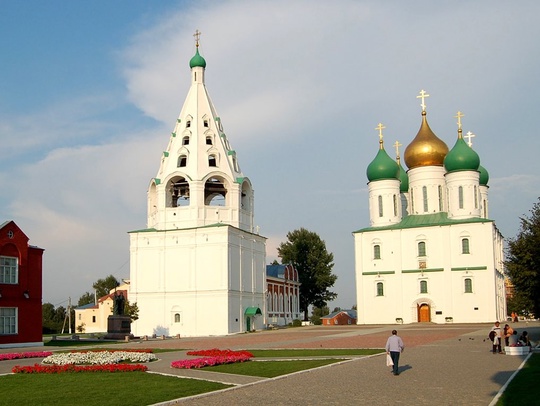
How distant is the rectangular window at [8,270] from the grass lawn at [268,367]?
18.3m

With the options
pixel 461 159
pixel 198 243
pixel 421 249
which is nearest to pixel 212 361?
pixel 198 243

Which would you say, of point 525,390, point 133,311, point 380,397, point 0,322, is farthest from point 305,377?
point 133,311

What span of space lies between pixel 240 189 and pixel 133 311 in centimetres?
1191

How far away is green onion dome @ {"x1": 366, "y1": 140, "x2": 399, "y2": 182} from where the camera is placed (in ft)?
187

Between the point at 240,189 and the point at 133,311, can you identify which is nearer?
the point at 133,311

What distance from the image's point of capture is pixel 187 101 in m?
52.2

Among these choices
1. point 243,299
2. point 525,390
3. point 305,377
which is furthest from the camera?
point 243,299

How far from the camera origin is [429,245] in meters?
53.8

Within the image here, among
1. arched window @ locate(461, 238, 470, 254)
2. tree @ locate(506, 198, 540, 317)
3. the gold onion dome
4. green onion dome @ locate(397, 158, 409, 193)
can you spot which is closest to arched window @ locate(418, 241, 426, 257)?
arched window @ locate(461, 238, 470, 254)

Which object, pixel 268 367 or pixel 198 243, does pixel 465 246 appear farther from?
pixel 268 367

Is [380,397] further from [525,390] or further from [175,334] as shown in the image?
[175,334]

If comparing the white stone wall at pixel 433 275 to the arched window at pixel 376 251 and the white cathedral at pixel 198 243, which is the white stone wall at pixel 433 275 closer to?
the arched window at pixel 376 251

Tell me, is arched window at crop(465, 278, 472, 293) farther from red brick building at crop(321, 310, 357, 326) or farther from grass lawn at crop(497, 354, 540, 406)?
grass lawn at crop(497, 354, 540, 406)

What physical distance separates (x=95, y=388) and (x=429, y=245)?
143ft
